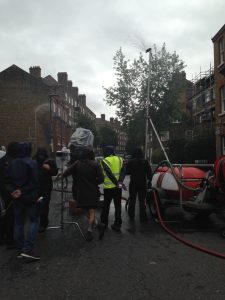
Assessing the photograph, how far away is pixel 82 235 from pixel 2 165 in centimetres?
192

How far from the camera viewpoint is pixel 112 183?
6.93 metres

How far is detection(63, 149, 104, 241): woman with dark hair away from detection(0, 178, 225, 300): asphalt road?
605 mm

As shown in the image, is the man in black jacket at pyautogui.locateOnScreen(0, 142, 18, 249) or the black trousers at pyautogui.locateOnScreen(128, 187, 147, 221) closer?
the man in black jacket at pyautogui.locateOnScreen(0, 142, 18, 249)

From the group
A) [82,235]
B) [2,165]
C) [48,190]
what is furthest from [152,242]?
[2,165]

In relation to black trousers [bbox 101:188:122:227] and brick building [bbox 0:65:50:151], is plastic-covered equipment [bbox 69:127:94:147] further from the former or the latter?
brick building [bbox 0:65:50:151]

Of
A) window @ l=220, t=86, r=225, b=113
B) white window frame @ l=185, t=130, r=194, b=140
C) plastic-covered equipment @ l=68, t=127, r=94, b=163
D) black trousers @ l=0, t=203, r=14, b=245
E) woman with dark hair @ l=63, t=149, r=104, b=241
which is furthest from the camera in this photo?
white window frame @ l=185, t=130, r=194, b=140

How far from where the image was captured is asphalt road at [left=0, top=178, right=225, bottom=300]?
12.3ft

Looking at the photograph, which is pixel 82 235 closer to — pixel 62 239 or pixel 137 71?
pixel 62 239

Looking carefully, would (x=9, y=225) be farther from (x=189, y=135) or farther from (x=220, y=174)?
(x=189, y=135)

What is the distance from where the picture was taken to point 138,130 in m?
33.2

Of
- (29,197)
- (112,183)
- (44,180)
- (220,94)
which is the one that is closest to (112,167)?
(112,183)

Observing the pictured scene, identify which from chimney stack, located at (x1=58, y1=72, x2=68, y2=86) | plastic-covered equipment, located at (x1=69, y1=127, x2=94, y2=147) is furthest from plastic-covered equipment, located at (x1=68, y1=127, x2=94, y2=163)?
chimney stack, located at (x1=58, y1=72, x2=68, y2=86)

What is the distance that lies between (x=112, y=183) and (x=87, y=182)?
0.76m

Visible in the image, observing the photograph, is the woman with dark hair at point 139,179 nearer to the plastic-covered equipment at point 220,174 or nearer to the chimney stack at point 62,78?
the plastic-covered equipment at point 220,174
